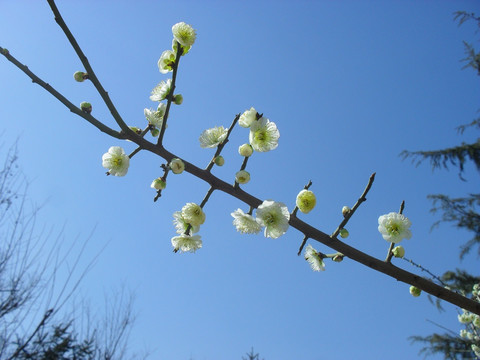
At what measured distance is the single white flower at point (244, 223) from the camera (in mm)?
1574

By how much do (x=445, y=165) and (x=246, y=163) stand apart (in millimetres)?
7180

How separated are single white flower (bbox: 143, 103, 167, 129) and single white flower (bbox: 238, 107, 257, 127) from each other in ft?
1.13

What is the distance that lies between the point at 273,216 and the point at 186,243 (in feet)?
1.38

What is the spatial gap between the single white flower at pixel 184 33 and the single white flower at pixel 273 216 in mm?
734

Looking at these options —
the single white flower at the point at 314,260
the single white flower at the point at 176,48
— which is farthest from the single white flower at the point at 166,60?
the single white flower at the point at 314,260

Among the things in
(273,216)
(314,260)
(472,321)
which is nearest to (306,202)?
(273,216)

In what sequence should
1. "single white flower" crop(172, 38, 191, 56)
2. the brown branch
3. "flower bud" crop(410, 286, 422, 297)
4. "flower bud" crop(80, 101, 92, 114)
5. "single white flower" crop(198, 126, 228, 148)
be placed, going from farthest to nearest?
1. "flower bud" crop(410, 286, 422, 297)
2. "single white flower" crop(198, 126, 228, 148)
3. "single white flower" crop(172, 38, 191, 56)
4. "flower bud" crop(80, 101, 92, 114)
5. the brown branch

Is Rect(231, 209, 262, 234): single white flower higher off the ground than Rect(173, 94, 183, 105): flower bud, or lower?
lower

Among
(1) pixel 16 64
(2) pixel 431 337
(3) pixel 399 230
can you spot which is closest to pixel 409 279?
(3) pixel 399 230

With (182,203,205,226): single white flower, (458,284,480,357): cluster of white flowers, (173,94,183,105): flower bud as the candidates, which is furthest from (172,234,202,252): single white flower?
(458,284,480,357): cluster of white flowers

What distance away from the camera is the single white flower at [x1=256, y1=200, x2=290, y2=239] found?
1368 millimetres

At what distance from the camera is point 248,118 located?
1.61 metres

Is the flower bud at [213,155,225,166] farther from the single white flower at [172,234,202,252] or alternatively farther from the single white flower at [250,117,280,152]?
the single white flower at [172,234,202,252]

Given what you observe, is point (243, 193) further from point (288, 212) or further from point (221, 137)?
point (221, 137)
